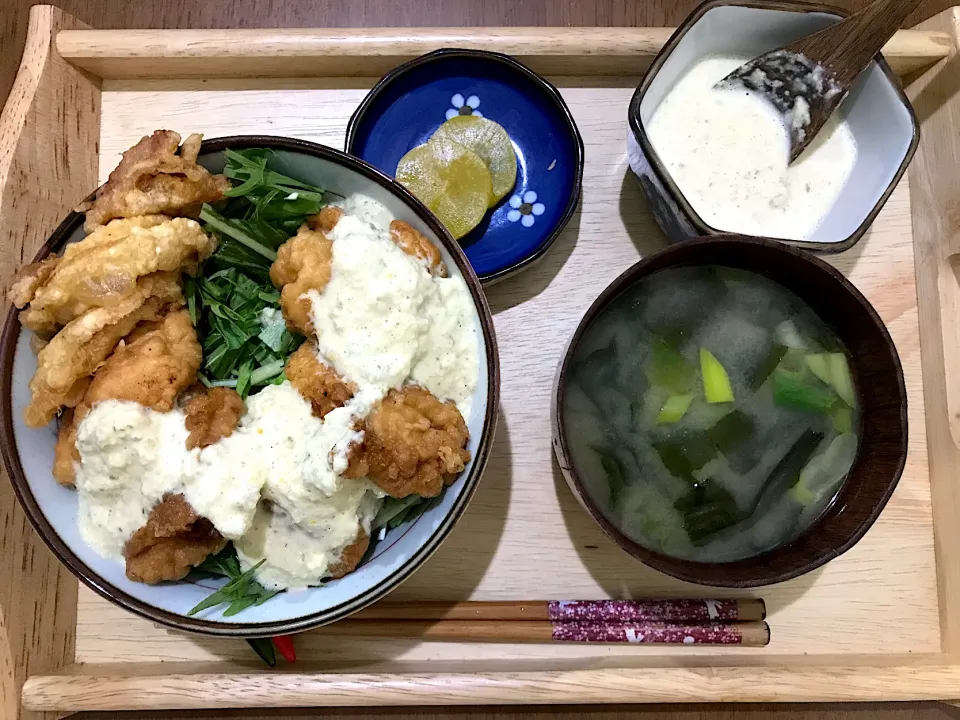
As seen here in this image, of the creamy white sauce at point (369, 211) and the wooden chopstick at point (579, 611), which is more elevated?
the creamy white sauce at point (369, 211)

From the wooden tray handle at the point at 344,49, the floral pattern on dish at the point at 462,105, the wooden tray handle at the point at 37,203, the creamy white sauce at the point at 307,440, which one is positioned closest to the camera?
the creamy white sauce at the point at 307,440

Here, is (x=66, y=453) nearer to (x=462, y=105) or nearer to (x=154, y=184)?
(x=154, y=184)

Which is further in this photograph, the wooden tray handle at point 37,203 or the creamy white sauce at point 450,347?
the wooden tray handle at point 37,203

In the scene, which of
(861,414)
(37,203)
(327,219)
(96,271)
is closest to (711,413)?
(861,414)

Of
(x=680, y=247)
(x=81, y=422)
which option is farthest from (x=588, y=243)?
(x=81, y=422)

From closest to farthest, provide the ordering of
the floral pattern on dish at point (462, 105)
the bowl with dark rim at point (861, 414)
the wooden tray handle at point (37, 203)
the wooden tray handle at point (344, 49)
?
the bowl with dark rim at point (861, 414) < the wooden tray handle at point (37, 203) < the wooden tray handle at point (344, 49) < the floral pattern on dish at point (462, 105)

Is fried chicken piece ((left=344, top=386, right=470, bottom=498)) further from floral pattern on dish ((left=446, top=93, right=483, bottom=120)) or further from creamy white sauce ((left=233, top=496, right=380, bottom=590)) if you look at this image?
floral pattern on dish ((left=446, top=93, right=483, bottom=120))

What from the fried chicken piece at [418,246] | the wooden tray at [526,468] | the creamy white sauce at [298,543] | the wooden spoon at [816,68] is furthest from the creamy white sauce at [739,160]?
the creamy white sauce at [298,543]

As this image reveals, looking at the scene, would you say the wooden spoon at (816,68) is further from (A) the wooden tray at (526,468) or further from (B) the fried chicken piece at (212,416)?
(B) the fried chicken piece at (212,416)
